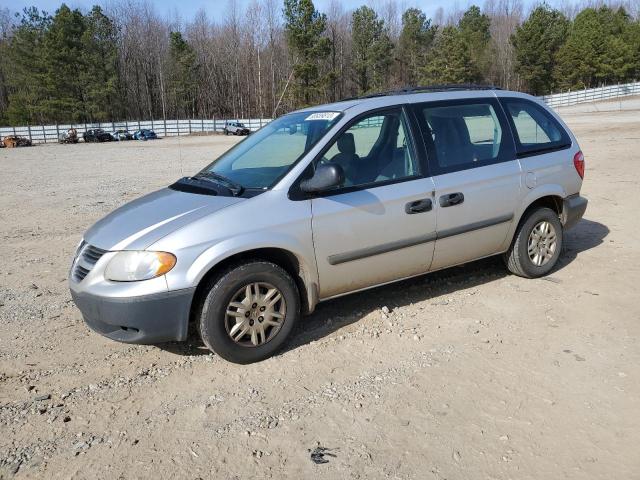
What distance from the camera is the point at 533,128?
17.8 ft

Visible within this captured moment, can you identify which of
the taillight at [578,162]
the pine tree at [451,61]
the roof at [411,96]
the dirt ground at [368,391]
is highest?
the pine tree at [451,61]

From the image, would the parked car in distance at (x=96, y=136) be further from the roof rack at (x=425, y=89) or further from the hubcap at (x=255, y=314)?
the hubcap at (x=255, y=314)

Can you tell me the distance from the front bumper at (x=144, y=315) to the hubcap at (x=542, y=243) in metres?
3.40

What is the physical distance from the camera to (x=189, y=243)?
3615 millimetres

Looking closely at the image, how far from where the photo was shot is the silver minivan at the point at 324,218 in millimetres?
3654

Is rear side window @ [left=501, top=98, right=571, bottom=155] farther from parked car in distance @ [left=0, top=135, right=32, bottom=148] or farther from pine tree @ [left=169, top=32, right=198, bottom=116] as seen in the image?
pine tree @ [left=169, top=32, right=198, bottom=116]

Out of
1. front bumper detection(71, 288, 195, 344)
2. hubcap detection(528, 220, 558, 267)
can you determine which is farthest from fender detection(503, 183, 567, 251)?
front bumper detection(71, 288, 195, 344)

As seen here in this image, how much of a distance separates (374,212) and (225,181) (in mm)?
1201

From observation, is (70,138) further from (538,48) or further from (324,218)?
(538,48)

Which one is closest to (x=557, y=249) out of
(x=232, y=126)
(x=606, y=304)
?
(x=606, y=304)

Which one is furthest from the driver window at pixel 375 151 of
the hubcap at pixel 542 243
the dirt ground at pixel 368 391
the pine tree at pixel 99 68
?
the pine tree at pixel 99 68

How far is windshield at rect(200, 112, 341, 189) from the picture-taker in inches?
165

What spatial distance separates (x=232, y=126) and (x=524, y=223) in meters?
51.8

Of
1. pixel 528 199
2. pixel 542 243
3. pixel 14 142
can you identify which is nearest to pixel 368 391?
pixel 528 199
